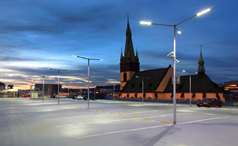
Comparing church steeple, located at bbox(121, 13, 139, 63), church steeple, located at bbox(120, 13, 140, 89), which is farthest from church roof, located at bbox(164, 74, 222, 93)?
church steeple, located at bbox(121, 13, 139, 63)

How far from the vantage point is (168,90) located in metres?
79.4

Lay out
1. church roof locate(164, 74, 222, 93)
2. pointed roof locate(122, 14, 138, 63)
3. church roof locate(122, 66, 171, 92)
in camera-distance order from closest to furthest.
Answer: church roof locate(164, 74, 222, 93) < church roof locate(122, 66, 171, 92) < pointed roof locate(122, 14, 138, 63)

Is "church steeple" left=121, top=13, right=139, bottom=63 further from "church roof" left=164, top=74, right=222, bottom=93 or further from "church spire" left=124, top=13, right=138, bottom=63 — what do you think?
"church roof" left=164, top=74, right=222, bottom=93

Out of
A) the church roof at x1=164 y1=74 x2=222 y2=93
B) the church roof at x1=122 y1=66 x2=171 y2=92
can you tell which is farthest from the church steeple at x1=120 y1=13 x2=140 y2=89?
the church roof at x1=164 y1=74 x2=222 y2=93

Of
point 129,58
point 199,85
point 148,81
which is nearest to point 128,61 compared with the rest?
point 129,58

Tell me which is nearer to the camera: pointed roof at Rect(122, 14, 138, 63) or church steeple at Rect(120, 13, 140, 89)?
pointed roof at Rect(122, 14, 138, 63)

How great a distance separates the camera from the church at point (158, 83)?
6869cm

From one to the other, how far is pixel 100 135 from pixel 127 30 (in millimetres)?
90459

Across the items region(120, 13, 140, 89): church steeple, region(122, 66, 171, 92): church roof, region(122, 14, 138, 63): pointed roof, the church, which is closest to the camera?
the church

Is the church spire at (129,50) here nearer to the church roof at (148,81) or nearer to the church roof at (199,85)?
the church roof at (148,81)

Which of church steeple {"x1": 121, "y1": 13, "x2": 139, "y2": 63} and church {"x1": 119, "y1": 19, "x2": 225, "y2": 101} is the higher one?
church steeple {"x1": 121, "y1": 13, "x2": 139, "y2": 63}

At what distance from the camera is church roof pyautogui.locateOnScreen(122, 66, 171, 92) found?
84275 millimetres

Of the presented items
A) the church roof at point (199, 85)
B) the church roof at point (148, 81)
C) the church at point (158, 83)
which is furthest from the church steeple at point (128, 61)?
the church roof at point (199, 85)

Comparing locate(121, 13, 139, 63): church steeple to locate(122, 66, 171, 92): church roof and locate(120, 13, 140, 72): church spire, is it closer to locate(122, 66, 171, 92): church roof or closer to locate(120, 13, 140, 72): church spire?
locate(120, 13, 140, 72): church spire
